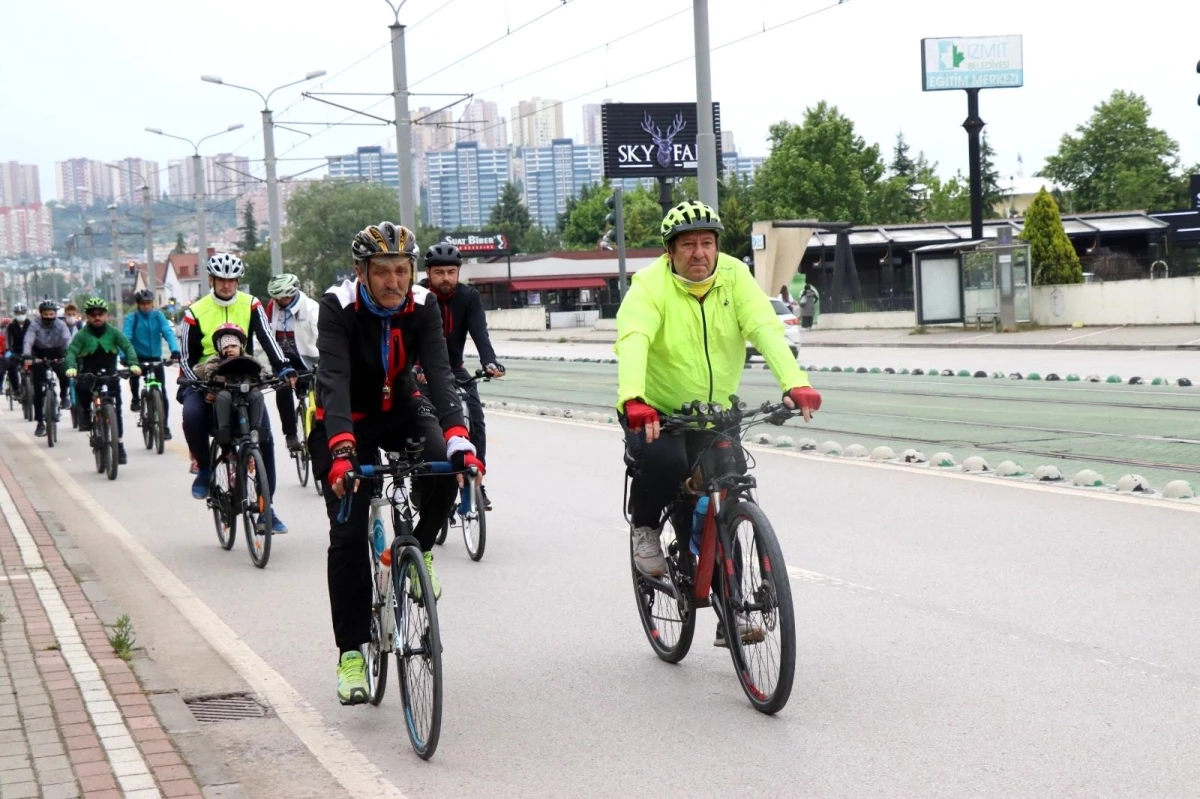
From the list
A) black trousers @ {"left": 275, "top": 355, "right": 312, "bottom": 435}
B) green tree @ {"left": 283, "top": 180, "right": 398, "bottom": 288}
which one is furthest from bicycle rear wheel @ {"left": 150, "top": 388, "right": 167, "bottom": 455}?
green tree @ {"left": 283, "top": 180, "right": 398, "bottom": 288}

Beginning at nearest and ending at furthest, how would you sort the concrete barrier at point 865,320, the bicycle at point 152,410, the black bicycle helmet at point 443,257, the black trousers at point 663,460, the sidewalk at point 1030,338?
the black trousers at point 663,460, the black bicycle helmet at point 443,257, the bicycle at point 152,410, the sidewalk at point 1030,338, the concrete barrier at point 865,320

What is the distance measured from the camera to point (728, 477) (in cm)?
570

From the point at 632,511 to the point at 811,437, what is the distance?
389 inches

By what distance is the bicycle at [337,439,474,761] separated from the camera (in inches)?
205

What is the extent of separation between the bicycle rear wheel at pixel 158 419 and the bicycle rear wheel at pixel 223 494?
6948 mm

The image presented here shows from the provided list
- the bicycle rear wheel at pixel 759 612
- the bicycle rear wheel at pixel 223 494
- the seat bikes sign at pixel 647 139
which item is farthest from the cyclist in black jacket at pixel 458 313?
the seat bikes sign at pixel 647 139

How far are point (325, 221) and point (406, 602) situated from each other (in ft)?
332

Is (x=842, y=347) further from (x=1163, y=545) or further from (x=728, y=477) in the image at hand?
(x=728, y=477)

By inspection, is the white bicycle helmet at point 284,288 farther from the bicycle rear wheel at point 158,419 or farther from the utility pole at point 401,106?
the utility pole at point 401,106

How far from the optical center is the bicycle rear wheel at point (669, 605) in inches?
243

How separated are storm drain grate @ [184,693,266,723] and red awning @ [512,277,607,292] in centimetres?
8954

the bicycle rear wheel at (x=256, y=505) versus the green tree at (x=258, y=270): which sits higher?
the green tree at (x=258, y=270)

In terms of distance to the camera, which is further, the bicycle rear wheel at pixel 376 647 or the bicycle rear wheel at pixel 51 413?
the bicycle rear wheel at pixel 51 413

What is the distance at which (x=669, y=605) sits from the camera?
6.43 meters
